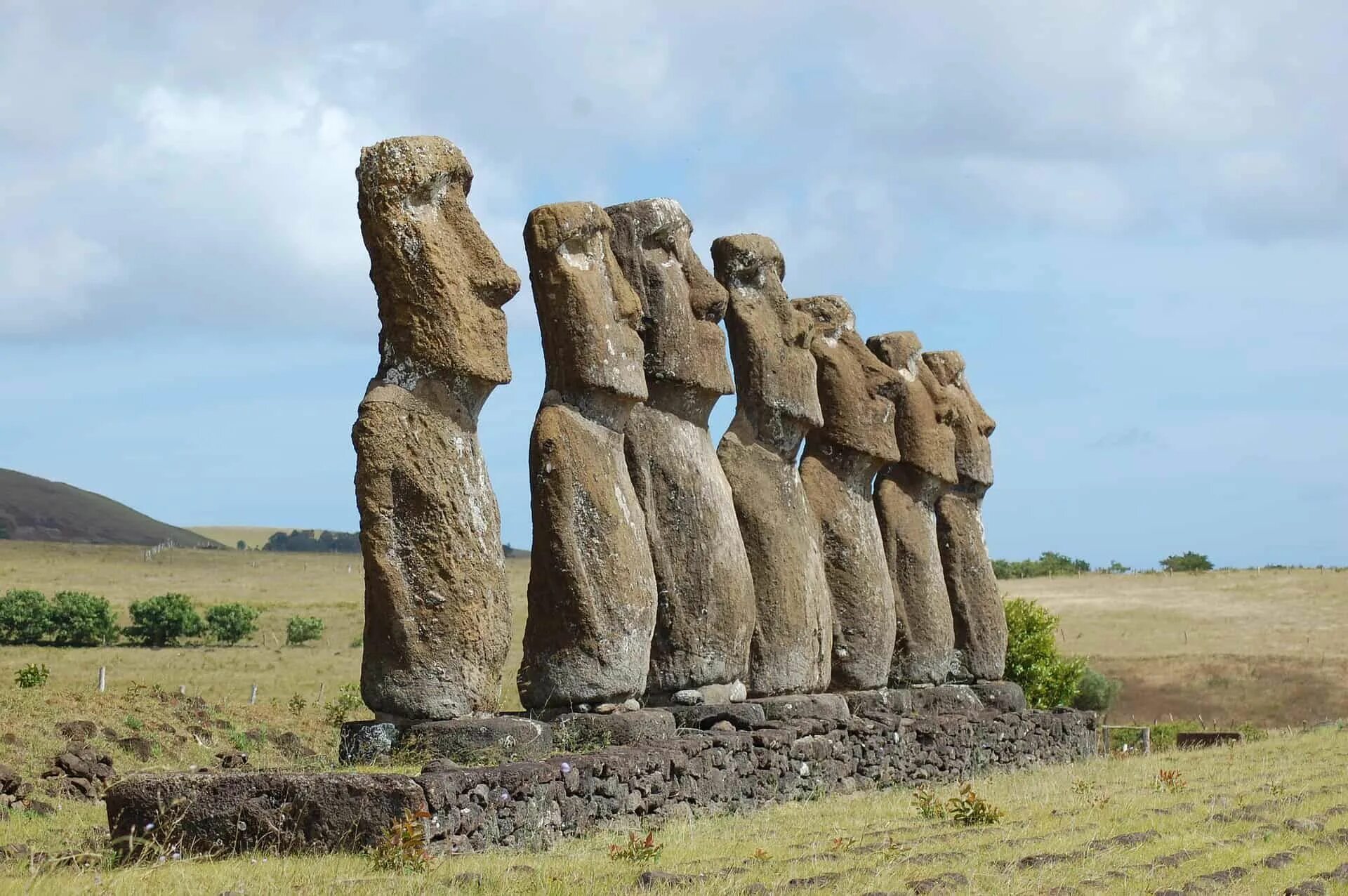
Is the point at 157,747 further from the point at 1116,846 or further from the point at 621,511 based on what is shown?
the point at 1116,846

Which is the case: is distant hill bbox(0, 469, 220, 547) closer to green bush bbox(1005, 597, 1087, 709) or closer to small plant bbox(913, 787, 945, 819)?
green bush bbox(1005, 597, 1087, 709)

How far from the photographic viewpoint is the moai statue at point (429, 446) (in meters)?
10.7

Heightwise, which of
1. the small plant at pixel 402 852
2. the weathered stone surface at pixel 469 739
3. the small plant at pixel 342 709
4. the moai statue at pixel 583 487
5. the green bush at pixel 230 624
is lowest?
the small plant at pixel 342 709

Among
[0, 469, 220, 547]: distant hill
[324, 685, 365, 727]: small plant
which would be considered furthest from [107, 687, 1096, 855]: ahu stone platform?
[0, 469, 220, 547]: distant hill

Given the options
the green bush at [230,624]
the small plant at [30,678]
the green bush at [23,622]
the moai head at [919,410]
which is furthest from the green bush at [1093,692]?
the green bush at [23,622]

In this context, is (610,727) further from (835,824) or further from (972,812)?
(972,812)

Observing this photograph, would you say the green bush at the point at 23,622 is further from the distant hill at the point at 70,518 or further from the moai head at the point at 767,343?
the distant hill at the point at 70,518

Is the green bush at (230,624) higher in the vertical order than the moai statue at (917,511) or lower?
lower

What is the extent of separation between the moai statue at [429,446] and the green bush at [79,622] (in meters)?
41.9

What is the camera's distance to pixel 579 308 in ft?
41.7

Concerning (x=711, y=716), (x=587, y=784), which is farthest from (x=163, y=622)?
(x=587, y=784)

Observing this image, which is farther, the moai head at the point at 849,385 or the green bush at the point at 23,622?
the green bush at the point at 23,622

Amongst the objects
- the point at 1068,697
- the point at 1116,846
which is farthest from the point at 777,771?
the point at 1068,697

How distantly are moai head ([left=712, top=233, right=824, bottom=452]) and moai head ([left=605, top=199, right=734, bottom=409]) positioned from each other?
109 centimetres
